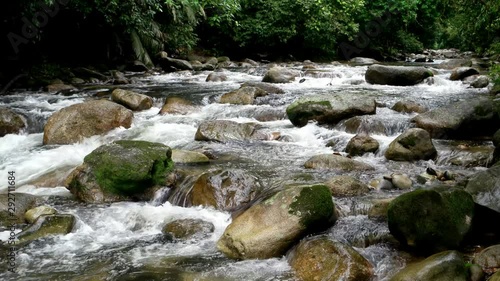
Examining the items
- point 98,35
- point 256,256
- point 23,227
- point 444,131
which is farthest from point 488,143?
point 98,35

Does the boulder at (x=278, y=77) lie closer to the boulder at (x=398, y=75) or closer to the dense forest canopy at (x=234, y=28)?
the dense forest canopy at (x=234, y=28)

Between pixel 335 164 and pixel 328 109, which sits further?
pixel 328 109

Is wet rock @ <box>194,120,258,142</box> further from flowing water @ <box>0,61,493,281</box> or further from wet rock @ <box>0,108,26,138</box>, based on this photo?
wet rock @ <box>0,108,26,138</box>

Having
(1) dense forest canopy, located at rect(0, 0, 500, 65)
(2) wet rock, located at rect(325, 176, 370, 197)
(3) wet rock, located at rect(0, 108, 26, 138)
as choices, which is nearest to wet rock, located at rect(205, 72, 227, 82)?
(1) dense forest canopy, located at rect(0, 0, 500, 65)

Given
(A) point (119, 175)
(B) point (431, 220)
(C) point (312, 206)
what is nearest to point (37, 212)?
(A) point (119, 175)

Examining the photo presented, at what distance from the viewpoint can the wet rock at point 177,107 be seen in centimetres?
1006

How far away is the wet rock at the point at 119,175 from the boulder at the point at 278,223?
5.65 feet

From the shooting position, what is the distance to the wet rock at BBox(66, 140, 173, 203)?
18.5ft

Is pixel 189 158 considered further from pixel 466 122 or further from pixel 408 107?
pixel 408 107

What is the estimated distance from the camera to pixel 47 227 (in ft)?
15.6

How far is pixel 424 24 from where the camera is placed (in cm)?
2955

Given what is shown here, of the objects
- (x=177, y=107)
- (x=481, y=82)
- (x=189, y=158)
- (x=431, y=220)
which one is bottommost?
(x=481, y=82)

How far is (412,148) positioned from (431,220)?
2.97 meters

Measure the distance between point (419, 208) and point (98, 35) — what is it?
1509 centimetres
